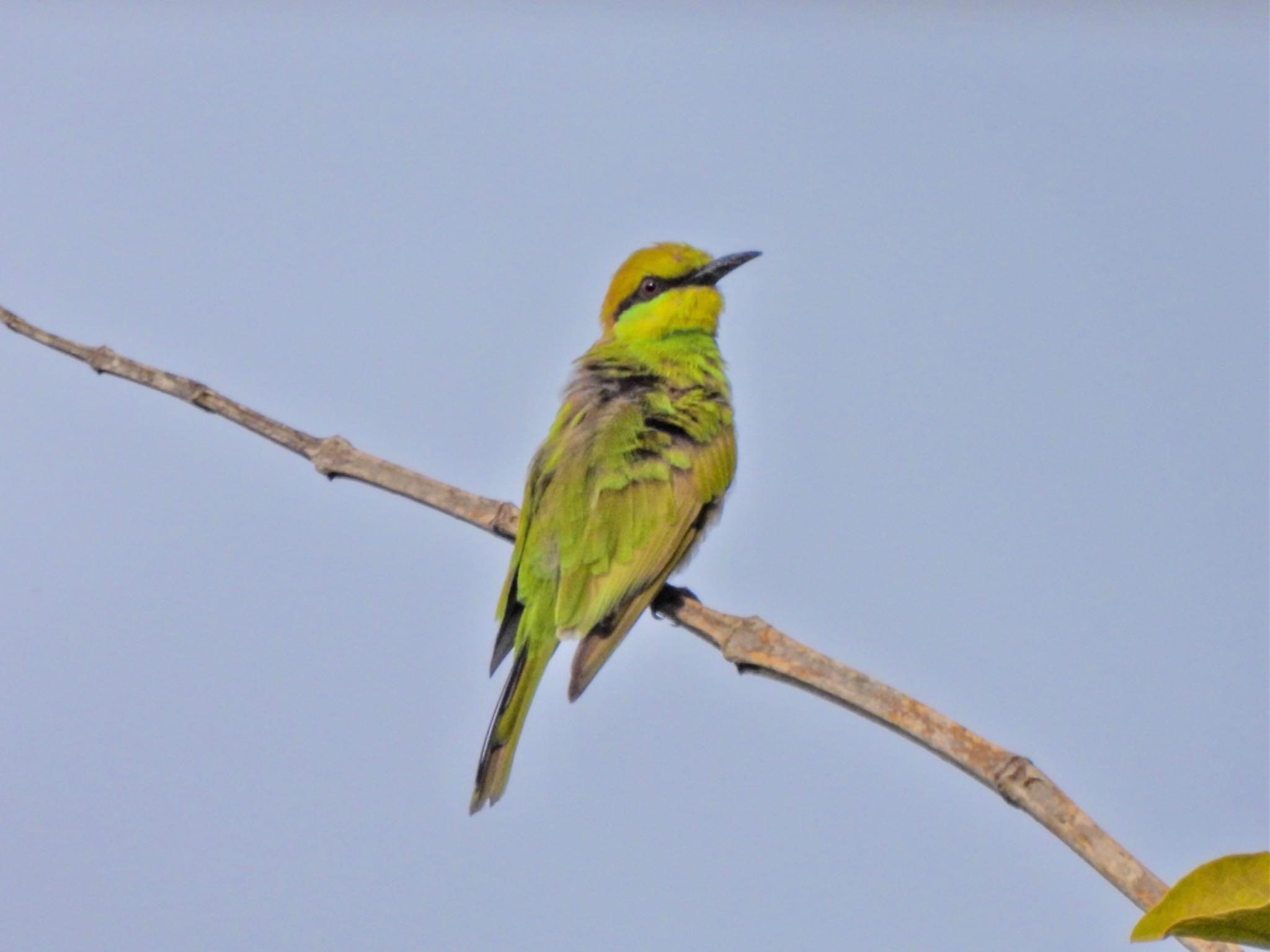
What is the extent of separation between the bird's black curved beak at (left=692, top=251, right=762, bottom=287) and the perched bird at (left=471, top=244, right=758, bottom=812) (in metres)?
0.36

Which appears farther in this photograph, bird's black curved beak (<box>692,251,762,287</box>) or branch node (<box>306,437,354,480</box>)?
bird's black curved beak (<box>692,251,762,287</box>)

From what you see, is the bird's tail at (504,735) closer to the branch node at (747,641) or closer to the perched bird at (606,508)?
the perched bird at (606,508)

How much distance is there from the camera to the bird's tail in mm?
3572

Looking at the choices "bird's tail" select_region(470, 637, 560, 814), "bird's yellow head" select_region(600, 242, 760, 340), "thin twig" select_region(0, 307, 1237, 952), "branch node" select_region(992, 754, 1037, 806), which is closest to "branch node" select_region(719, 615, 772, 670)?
"thin twig" select_region(0, 307, 1237, 952)

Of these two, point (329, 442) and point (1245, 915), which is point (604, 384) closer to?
point (329, 442)

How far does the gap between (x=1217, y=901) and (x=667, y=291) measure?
3.70 meters

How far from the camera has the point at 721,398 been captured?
4.46 m

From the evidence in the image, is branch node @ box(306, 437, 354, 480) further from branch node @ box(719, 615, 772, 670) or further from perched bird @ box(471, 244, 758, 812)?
branch node @ box(719, 615, 772, 670)

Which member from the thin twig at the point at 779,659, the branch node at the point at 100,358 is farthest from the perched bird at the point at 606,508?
the branch node at the point at 100,358

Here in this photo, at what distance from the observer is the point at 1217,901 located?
4.65 ft

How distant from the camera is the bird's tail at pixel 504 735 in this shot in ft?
11.7

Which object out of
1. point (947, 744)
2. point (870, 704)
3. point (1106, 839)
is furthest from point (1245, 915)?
point (870, 704)

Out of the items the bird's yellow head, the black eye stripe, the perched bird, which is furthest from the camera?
the black eye stripe

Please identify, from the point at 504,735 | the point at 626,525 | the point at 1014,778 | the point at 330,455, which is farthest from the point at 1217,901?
the point at 626,525
